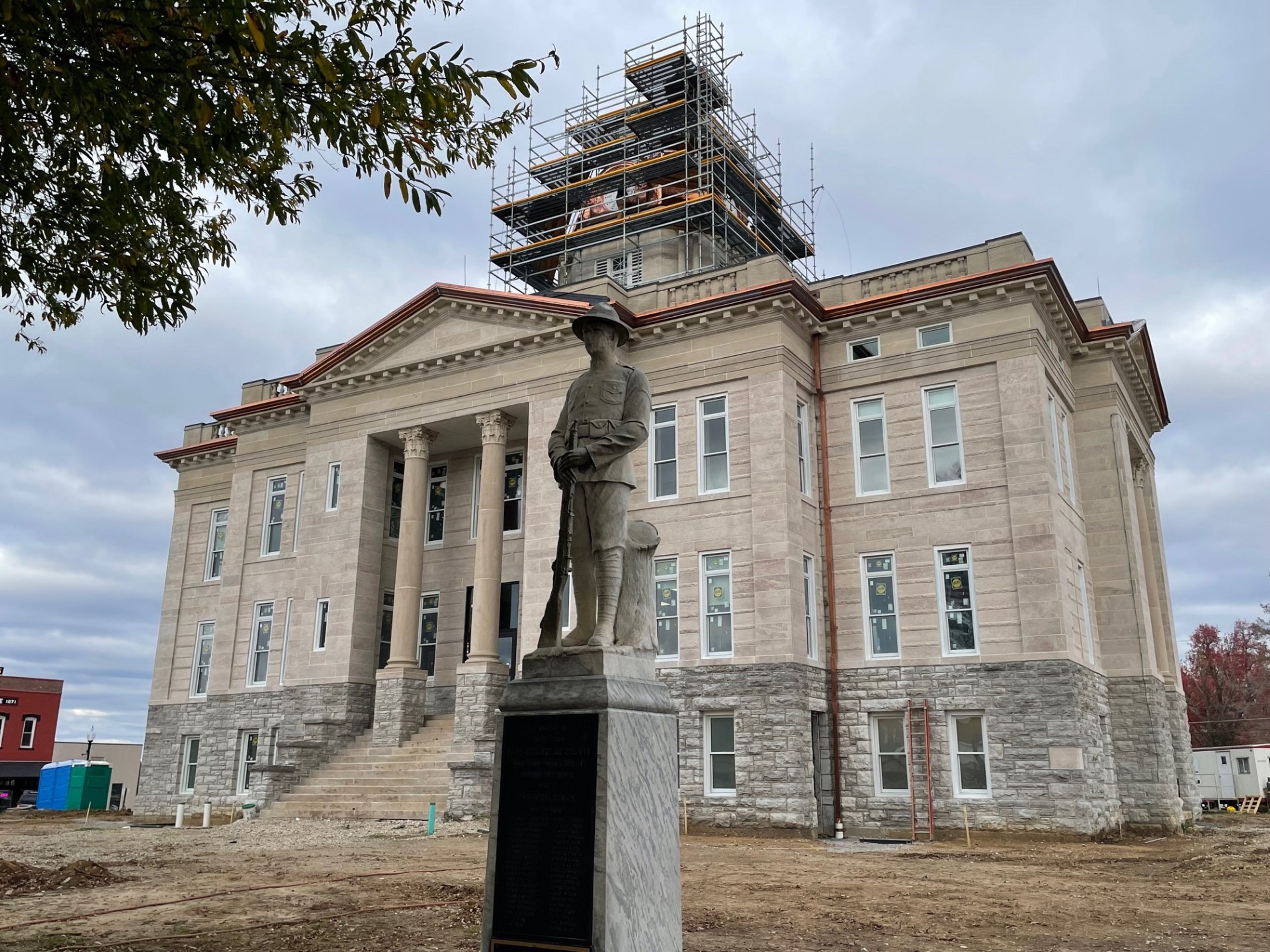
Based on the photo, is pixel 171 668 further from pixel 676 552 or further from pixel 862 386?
pixel 862 386

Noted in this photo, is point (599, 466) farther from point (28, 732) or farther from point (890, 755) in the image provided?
point (28, 732)

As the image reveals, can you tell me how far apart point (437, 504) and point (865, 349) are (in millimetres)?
13812

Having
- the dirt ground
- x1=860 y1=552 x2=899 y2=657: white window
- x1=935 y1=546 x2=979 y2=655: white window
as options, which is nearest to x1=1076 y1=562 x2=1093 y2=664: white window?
x1=935 y1=546 x2=979 y2=655: white window

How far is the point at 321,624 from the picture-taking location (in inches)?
1170

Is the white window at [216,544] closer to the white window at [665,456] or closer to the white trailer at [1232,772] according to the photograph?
the white window at [665,456]

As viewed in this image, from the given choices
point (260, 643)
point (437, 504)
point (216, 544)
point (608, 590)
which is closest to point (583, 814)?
point (608, 590)

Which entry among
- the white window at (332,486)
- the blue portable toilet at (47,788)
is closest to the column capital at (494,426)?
the white window at (332,486)

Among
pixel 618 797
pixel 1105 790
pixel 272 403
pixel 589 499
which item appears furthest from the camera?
pixel 272 403

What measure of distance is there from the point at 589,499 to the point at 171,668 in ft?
104

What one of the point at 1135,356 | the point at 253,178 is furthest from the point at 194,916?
the point at 1135,356

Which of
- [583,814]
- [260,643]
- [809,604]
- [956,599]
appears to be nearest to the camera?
[583,814]

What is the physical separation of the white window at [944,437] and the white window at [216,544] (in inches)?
934

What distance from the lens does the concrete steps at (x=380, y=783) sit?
79.6 ft

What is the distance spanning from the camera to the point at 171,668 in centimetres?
3531
